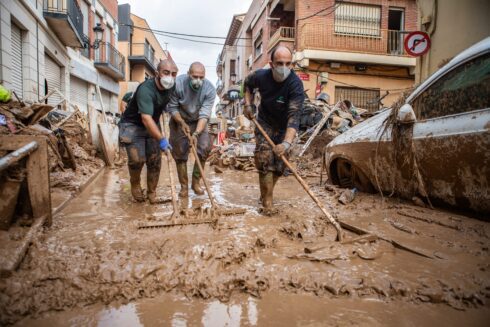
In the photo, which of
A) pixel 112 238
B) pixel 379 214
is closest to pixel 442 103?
pixel 379 214

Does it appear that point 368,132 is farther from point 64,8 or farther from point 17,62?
point 64,8

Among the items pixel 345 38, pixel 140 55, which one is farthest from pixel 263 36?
pixel 140 55

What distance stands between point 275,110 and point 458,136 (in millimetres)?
1824

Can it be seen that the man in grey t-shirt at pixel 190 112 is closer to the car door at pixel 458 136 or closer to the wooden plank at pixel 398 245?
the wooden plank at pixel 398 245

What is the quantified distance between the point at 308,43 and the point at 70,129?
1133cm

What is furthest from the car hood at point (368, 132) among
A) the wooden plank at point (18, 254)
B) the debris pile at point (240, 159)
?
the debris pile at point (240, 159)

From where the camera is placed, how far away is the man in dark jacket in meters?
3.58

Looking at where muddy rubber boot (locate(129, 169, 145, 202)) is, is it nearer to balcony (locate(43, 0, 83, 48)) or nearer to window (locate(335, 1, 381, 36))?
balcony (locate(43, 0, 83, 48))

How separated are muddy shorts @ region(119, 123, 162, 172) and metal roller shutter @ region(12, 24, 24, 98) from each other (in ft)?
20.9

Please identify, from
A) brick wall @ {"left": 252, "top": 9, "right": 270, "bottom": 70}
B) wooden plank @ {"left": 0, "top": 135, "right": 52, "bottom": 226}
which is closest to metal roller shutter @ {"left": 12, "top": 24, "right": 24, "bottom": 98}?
wooden plank @ {"left": 0, "top": 135, "right": 52, "bottom": 226}

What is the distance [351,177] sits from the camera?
482cm

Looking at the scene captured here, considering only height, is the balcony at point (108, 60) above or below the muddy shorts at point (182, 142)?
above

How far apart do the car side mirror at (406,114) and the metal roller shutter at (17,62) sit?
9.10m

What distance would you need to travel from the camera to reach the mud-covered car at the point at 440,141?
2775mm
